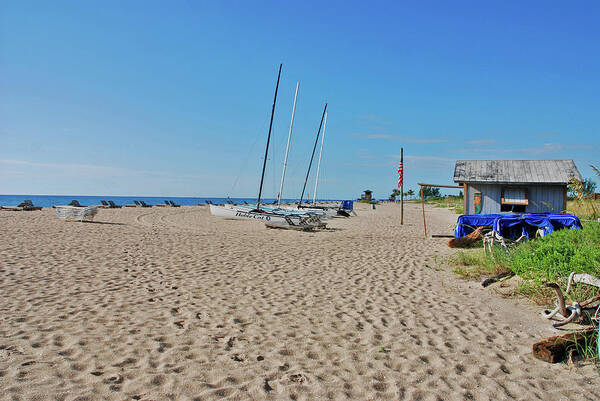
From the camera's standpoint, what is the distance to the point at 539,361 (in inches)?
163

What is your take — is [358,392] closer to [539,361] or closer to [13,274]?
[539,361]

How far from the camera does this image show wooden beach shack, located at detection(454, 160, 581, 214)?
1720 centimetres

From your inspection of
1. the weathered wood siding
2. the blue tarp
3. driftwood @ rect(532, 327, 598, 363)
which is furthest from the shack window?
driftwood @ rect(532, 327, 598, 363)

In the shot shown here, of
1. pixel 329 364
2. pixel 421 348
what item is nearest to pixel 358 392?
pixel 329 364

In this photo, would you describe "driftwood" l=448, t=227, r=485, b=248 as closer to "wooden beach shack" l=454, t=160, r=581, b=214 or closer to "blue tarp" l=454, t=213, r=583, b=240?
"blue tarp" l=454, t=213, r=583, b=240

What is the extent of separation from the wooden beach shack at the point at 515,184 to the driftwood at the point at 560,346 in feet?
48.9

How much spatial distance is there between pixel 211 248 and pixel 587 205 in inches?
380

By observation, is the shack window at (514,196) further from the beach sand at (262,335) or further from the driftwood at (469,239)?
the beach sand at (262,335)

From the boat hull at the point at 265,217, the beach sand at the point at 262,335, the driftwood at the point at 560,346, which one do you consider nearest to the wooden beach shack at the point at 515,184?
the boat hull at the point at 265,217

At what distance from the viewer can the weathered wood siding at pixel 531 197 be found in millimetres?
17297

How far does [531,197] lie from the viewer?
17656mm

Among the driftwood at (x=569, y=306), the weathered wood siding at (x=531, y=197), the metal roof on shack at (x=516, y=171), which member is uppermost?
the metal roof on shack at (x=516, y=171)

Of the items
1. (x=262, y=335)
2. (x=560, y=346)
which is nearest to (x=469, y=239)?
(x=560, y=346)

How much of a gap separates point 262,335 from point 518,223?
32.5ft
